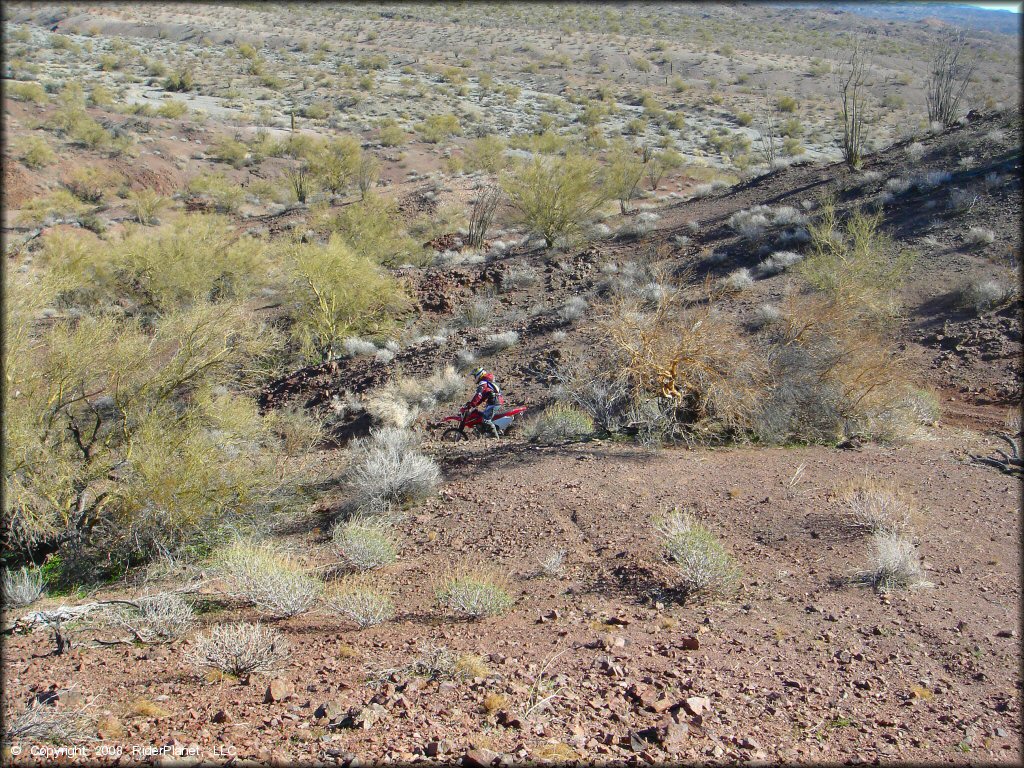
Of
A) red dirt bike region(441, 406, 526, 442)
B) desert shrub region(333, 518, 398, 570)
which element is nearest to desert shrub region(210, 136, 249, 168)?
red dirt bike region(441, 406, 526, 442)

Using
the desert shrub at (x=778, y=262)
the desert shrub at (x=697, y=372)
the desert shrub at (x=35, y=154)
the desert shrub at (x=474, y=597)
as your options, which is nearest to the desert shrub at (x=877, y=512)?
the desert shrub at (x=697, y=372)

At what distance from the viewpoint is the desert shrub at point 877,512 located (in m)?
6.34

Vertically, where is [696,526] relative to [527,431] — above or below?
above

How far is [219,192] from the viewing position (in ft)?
105

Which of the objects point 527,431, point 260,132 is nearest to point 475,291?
point 527,431

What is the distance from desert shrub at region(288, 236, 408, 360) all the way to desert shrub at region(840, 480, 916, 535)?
13.5 metres

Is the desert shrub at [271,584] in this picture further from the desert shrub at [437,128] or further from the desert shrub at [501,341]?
the desert shrub at [437,128]

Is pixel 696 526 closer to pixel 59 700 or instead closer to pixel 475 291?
pixel 59 700

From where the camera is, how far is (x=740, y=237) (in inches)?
767

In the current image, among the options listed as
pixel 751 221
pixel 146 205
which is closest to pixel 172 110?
pixel 146 205

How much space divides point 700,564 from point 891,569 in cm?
162

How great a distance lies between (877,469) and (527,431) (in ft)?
16.8

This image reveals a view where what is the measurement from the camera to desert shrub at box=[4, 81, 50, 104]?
3838 centimetres

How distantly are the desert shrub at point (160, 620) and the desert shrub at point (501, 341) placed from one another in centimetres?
1087
